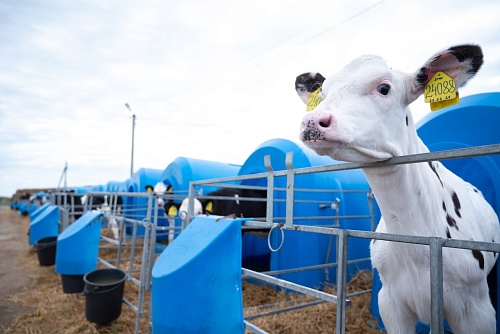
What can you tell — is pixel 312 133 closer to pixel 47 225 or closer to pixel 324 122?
pixel 324 122

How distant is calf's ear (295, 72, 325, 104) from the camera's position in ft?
7.86

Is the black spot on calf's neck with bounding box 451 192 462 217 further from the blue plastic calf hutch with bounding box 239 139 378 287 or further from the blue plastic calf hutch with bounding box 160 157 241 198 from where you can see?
the blue plastic calf hutch with bounding box 160 157 241 198

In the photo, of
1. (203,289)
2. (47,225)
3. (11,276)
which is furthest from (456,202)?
(47,225)

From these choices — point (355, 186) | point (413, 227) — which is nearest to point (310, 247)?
point (355, 186)

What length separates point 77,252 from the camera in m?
4.86

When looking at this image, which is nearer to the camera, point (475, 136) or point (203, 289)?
point (203, 289)

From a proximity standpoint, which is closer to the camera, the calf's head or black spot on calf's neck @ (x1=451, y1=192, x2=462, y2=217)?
the calf's head

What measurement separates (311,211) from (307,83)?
302 centimetres

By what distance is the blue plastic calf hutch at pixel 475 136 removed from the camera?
3.02m

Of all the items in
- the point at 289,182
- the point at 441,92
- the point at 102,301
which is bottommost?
the point at 102,301

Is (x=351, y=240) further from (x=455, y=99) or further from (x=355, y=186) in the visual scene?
(x=455, y=99)

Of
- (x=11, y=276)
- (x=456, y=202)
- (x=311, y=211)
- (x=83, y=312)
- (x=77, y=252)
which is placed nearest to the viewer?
(x=456, y=202)

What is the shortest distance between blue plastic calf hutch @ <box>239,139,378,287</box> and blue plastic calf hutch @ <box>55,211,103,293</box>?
9.11ft

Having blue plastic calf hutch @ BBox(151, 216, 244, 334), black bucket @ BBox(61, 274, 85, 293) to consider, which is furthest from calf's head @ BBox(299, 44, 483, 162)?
black bucket @ BBox(61, 274, 85, 293)
